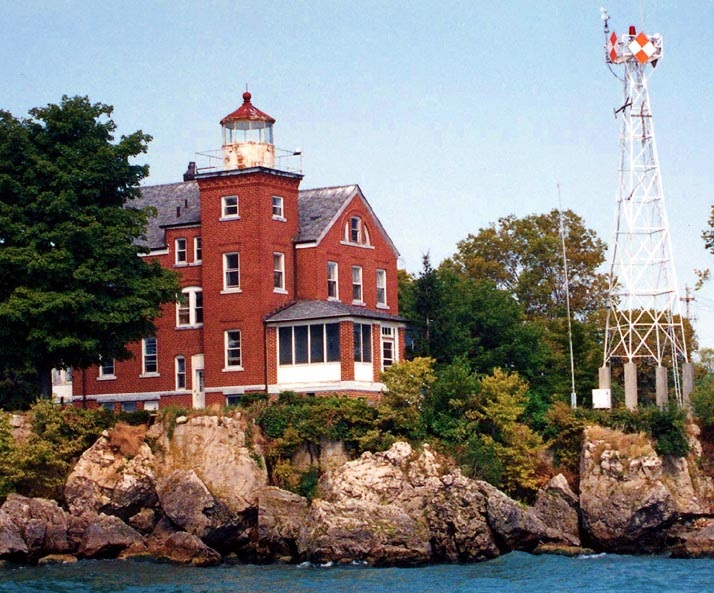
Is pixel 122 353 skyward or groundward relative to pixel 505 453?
skyward

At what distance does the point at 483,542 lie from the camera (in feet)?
174

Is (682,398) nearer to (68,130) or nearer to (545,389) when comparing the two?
(545,389)

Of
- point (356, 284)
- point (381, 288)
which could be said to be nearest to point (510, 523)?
point (356, 284)

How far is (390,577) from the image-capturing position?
49156mm

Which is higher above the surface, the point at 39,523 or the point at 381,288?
the point at 381,288

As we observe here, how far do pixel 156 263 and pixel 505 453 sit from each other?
1610 cm

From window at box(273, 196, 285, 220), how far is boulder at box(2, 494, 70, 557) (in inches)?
748

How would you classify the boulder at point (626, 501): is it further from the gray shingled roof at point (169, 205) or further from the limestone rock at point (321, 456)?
the gray shingled roof at point (169, 205)

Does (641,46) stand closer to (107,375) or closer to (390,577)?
(390,577)

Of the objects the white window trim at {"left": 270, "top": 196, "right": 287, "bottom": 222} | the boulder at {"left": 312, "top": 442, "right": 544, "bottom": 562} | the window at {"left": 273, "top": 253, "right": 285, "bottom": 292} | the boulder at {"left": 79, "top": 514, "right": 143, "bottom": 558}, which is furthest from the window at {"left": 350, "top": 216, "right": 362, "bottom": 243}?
the boulder at {"left": 79, "top": 514, "right": 143, "bottom": 558}

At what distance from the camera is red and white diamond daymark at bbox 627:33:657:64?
6247 cm

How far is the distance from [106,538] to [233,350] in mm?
15422

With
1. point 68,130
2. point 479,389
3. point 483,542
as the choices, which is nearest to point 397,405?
point 479,389

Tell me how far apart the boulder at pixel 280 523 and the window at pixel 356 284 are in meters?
16.7
